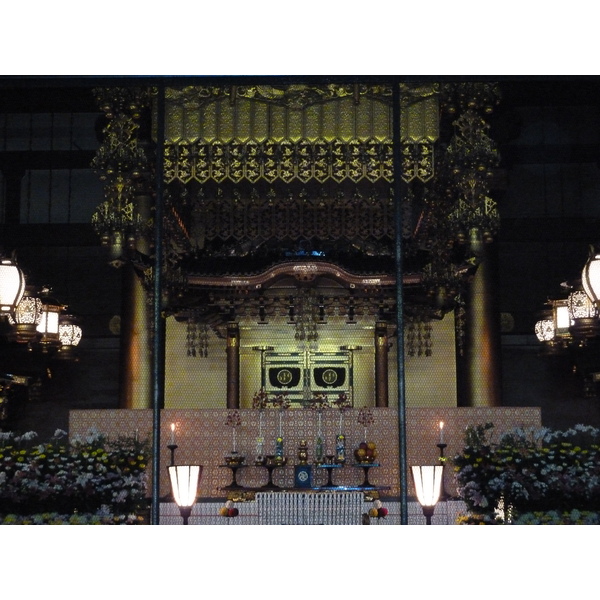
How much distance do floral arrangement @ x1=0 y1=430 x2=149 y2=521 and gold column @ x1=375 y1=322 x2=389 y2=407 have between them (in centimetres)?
471

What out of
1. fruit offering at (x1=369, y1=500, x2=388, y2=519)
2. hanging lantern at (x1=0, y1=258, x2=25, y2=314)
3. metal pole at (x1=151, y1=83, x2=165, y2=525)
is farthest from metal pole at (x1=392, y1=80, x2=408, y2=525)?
hanging lantern at (x1=0, y1=258, x2=25, y2=314)

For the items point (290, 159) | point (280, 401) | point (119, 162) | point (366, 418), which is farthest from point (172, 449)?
point (280, 401)

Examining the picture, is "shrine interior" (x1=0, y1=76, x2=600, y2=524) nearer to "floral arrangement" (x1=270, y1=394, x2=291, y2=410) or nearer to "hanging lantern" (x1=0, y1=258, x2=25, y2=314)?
"floral arrangement" (x1=270, y1=394, x2=291, y2=410)

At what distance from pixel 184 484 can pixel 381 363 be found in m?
→ 5.04

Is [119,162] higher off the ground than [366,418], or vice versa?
[119,162]

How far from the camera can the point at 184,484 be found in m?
5.88

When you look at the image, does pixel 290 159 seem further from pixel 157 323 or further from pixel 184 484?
pixel 184 484

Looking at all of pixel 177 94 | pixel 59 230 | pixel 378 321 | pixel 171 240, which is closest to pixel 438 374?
pixel 378 321

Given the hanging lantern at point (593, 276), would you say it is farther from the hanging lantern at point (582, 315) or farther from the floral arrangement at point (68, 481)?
the floral arrangement at point (68, 481)

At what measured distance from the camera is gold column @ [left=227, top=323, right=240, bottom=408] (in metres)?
10.6

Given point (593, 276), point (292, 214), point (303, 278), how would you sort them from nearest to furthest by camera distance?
point (593, 276), point (292, 214), point (303, 278)

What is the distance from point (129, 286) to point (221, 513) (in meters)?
3.31

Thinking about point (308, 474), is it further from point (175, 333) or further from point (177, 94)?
point (175, 333)

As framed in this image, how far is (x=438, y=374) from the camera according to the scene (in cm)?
1091
